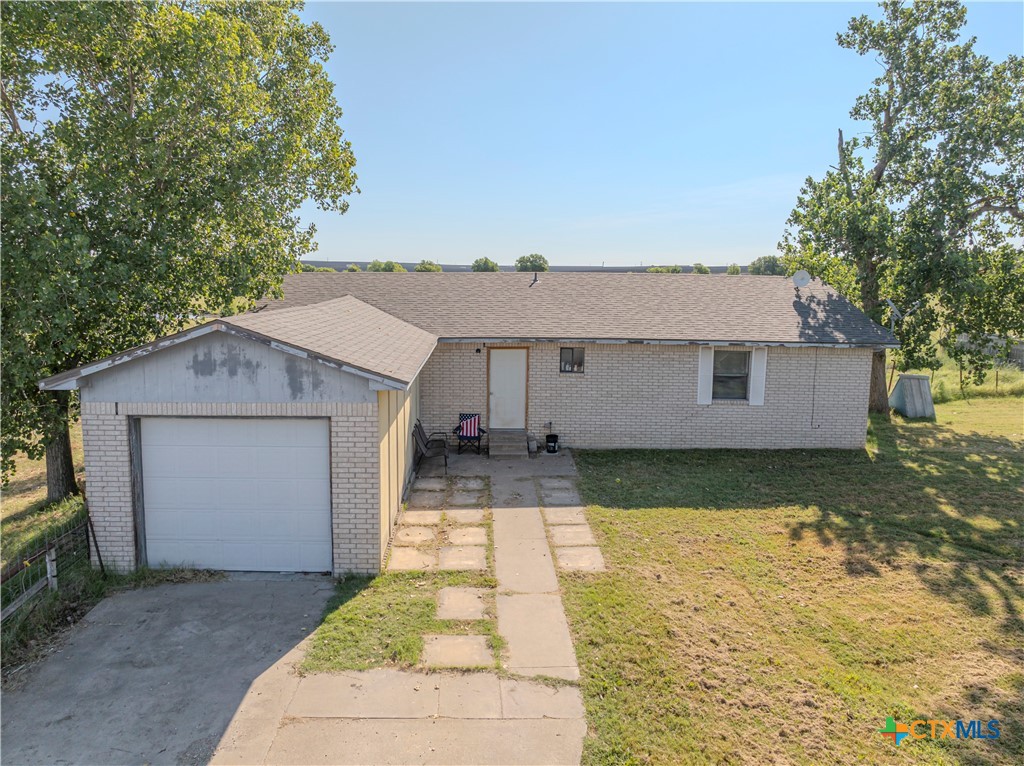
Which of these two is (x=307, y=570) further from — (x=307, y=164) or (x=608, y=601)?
(x=307, y=164)

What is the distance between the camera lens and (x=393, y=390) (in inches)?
324

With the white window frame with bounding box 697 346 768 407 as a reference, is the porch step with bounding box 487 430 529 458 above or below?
below

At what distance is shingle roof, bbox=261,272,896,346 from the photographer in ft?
48.7

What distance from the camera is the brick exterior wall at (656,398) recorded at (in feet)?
48.8

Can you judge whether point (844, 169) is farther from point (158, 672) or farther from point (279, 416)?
point (158, 672)

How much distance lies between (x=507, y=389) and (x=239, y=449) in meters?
7.79

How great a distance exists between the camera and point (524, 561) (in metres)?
8.88

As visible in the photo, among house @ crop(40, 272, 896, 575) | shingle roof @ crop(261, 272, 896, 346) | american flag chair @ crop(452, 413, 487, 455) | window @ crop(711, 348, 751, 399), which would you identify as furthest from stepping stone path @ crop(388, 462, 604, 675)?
window @ crop(711, 348, 751, 399)

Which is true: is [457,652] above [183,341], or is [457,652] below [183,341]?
below

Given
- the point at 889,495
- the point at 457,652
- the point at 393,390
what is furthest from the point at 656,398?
the point at 457,652

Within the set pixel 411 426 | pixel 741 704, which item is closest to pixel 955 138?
pixel 411 426

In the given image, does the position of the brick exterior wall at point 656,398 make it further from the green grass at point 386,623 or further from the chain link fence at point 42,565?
the chain link fence at point 42,565

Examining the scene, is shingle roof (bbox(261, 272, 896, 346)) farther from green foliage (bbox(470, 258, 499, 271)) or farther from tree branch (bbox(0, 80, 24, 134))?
green foliage (bbox(470, 258, 499, 271))

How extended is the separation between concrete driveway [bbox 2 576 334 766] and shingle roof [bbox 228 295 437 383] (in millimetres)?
3017
